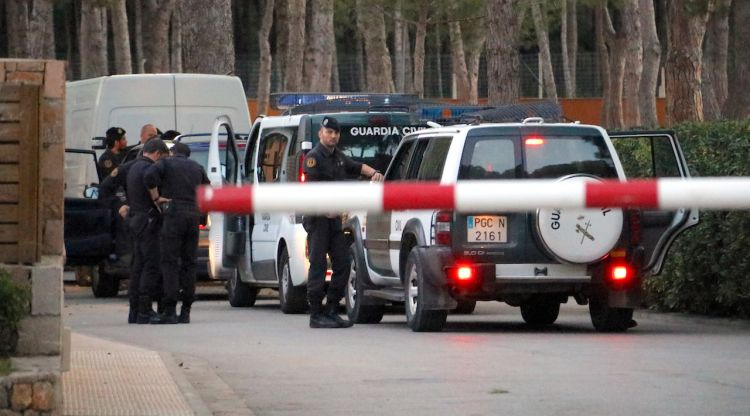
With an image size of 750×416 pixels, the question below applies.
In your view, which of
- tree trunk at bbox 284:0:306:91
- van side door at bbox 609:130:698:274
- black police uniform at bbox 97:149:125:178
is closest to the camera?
van side door at bbox 609:130:698:274

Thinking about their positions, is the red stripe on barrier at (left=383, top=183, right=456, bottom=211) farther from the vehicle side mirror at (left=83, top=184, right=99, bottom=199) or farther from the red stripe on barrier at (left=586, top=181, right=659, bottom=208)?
the vehicle side mirror at (left=83, top=184, right=99, bottom=199)

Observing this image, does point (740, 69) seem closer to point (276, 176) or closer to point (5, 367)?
point (276, 176)

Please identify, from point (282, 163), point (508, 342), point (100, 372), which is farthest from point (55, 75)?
point (282, 163)

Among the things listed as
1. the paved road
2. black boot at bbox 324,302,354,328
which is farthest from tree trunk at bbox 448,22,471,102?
black boot at bbox 324,302,354,328

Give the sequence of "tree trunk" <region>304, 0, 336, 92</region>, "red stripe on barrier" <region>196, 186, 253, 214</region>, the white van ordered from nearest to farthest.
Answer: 1. "red stripe on barrier" <region>196, 186, 253, 214</region>
2. the white van
3. "tree trunk" <region>304, 0, 336, 92</region>

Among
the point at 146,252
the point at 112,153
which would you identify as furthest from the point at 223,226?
the point at 112,153

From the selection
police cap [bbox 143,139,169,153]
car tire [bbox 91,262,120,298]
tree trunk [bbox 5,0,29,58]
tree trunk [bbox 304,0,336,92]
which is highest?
tree trunk [bbox 5,0,29,58]

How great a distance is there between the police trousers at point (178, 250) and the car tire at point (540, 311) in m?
3.12

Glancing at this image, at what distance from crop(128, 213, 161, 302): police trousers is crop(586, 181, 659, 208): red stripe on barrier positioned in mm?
11734

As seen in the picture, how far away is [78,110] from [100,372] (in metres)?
13.2

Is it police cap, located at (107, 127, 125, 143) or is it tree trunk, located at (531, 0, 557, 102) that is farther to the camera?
tree trunk, located at (531, 0, 557, 102)

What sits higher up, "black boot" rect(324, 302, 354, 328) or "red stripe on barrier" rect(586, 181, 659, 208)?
"red stripe on barrier" rect(586, 181, 659, 208)

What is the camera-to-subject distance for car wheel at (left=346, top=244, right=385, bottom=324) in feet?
52.5

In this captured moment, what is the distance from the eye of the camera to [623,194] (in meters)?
4.89
